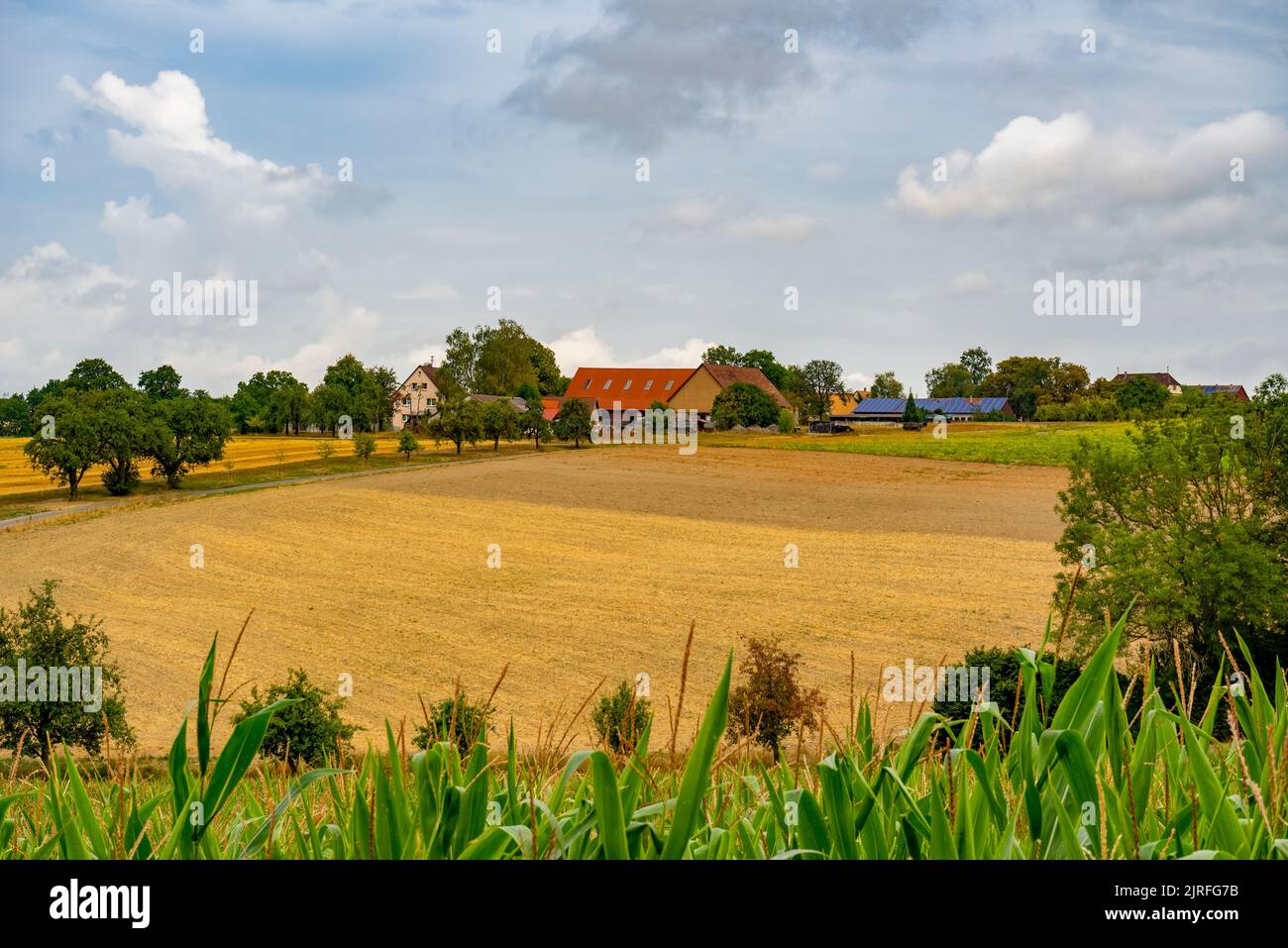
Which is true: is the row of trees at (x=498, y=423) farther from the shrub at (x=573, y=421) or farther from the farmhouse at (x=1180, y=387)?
the farmhouse at (x=1180, y=387)

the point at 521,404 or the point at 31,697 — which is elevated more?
the point at 521,404

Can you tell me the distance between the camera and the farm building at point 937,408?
150750 mm

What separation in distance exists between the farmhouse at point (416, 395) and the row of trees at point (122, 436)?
69841 mm

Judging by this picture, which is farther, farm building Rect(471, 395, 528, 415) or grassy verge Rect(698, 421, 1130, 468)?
farm building Rect(471, 395, 528, 415)

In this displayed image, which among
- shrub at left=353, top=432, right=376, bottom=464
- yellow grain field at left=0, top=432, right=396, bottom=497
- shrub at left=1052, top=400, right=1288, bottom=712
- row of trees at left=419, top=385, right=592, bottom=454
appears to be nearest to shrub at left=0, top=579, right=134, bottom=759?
shrub at left=1052, top=400, right=1288, bottom=712

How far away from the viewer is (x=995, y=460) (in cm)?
9481

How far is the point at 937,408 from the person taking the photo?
161000 mm

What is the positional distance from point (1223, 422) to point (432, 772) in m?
42.5

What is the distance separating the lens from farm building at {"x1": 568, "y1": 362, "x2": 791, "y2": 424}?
5774 inches

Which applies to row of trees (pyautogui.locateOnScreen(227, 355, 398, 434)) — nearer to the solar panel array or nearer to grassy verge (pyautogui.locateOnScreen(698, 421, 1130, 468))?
grassy verge (pyautogui.locateOnScreen(698, 421, 1130, 468))

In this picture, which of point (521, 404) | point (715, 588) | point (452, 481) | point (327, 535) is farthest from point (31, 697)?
point (521, 404)

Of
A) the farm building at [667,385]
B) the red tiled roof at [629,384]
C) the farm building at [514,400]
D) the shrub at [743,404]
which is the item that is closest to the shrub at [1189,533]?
the shrub at [743,404]

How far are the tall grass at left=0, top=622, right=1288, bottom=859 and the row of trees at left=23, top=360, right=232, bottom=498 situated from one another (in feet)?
295
